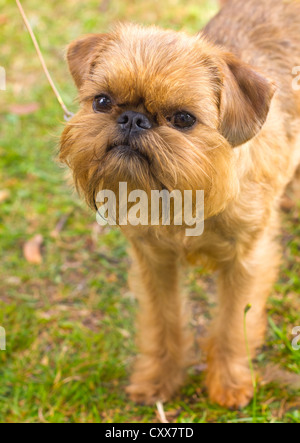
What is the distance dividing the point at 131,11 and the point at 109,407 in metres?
5.12

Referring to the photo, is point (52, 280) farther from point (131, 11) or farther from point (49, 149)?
point (131, 11)

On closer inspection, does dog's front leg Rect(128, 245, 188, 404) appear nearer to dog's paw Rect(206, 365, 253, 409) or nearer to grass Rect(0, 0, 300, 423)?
grass Rect(0, 0, 300, 423)

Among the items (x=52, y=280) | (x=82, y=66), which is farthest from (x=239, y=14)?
(x=52, y=280)

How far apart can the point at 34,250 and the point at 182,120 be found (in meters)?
2.45

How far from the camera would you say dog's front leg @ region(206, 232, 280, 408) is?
3.21m

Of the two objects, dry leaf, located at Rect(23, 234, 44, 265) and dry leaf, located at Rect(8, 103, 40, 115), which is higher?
dry leaf, located at Rect(8, 103, 40, 115)

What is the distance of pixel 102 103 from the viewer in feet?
8.42

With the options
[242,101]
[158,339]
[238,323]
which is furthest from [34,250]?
[242,101]

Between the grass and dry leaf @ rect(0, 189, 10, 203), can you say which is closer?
the grass

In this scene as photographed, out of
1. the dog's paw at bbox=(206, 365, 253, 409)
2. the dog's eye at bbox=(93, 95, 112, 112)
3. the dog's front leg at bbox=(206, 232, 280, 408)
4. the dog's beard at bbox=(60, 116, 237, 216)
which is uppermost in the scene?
the dog's eye at bbox=(93, 95, 112, 112)

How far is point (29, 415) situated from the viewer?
3.42 meters

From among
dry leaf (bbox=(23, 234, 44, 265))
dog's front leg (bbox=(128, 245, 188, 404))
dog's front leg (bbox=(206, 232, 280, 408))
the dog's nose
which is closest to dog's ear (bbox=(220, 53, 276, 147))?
the dog's nose

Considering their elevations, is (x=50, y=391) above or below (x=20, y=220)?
below

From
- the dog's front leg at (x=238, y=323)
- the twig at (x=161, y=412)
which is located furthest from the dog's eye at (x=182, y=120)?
the twig at (x=161, y=412)
